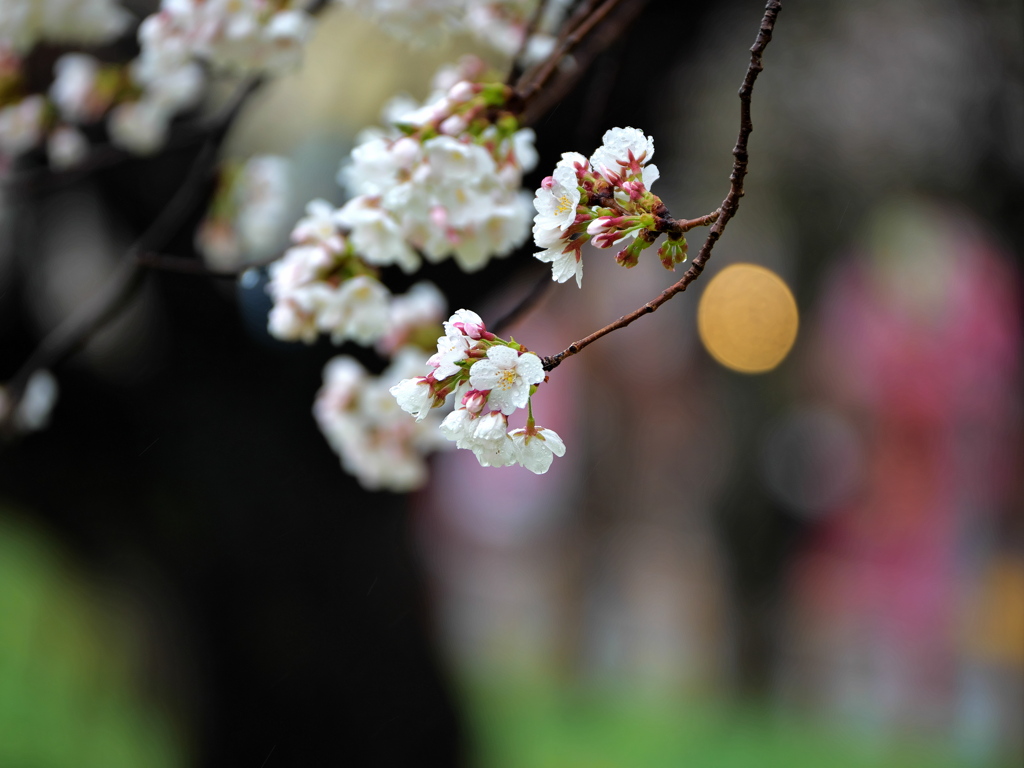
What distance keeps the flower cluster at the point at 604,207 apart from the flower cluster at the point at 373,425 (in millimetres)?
602

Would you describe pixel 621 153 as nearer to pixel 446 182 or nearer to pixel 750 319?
pixel 446 182

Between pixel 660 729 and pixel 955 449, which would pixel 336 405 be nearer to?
pixel 660 729

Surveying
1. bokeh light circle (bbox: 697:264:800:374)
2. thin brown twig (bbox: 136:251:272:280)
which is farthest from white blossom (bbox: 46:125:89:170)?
bokeh light circle (bbox: 697:264:800:374)

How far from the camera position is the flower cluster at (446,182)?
72cm

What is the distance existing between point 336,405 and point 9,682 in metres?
2.13

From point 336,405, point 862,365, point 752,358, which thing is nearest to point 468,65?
point 336,405

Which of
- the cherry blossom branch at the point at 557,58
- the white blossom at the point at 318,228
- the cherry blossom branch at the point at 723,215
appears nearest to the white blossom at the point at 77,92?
the white blossom at the point at 318,228

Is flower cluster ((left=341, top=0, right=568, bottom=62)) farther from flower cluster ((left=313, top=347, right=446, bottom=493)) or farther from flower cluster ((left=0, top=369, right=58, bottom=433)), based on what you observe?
flower cluster ((left=0, top=369, right=58, bottom=433))

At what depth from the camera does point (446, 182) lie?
732mm

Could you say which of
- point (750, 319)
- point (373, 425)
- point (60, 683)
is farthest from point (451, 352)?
point (750, 319)

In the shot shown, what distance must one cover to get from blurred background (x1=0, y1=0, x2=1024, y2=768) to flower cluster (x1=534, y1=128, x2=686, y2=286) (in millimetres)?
605

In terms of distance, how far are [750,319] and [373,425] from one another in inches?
159

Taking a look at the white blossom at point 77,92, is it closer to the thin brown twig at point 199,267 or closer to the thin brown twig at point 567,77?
the thin brown twig at point 199,267

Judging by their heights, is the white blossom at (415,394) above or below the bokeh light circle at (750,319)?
above
